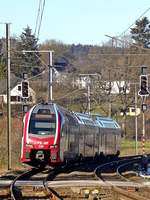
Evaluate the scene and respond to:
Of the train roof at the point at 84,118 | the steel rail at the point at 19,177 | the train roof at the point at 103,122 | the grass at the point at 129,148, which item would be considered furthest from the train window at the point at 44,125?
the grass at the point at 129,148

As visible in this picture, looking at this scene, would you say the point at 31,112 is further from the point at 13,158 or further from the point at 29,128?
the point at 13,158

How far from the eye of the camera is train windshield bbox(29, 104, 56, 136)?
26125 millimetres

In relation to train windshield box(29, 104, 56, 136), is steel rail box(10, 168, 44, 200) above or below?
below

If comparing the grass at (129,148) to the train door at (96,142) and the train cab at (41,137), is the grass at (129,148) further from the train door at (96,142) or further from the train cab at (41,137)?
the train cab at (41,137)

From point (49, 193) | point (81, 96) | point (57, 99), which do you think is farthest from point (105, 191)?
point (81, 96)

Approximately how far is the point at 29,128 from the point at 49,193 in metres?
8.31

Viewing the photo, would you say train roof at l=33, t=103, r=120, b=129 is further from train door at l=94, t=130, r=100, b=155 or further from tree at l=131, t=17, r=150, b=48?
tree at l=131, t=17, r=150, b=48

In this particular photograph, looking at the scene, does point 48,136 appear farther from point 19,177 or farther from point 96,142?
point 96,142

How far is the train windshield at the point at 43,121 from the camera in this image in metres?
26.1

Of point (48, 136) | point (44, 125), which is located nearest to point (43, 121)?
point (44, 125)

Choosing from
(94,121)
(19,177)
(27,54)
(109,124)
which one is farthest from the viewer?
(27,54)


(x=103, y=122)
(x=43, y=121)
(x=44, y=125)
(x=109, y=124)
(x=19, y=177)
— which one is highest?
(x=43, y=121)

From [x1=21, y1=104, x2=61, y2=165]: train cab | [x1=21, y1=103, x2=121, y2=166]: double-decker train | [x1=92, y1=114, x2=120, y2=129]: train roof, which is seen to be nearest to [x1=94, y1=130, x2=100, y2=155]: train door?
[x1=92, y1=114, x2=120, y2=129]: train roof

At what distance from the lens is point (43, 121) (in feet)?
86.9
